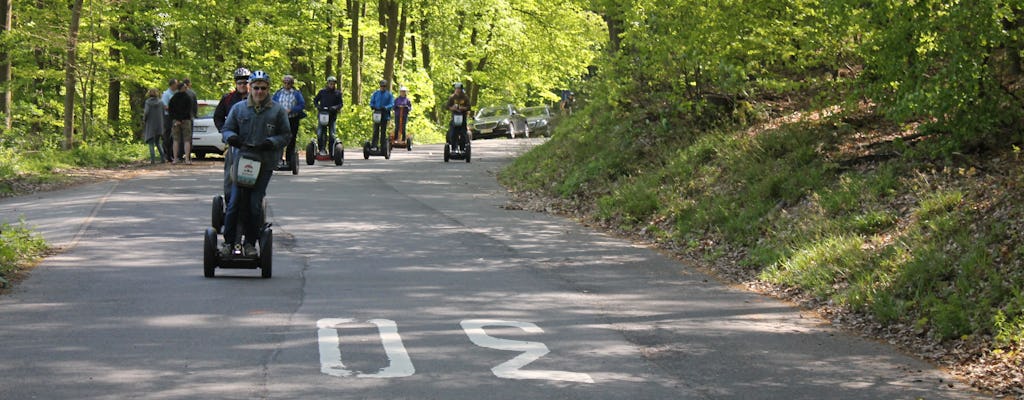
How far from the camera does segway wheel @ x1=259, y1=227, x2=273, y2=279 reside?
37.1 ft

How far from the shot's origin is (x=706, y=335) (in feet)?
29.9

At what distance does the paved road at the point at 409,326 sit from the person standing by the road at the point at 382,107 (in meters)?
13.4

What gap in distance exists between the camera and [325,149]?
28312 mm

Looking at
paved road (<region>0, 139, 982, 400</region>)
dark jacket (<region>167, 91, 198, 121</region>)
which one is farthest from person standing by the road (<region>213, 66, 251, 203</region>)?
dark jacket (<region>167, 91, 198, 121</region>)

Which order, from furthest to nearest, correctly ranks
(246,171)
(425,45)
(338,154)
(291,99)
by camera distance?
(425,45) → (338,154) → (291,99) → (246,171)

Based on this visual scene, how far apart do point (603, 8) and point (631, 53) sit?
867 mm

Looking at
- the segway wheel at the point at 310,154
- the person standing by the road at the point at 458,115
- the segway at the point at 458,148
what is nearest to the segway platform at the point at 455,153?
the segway at the point at 458,148

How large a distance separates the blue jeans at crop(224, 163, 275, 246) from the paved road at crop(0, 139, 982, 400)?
466 millimetres

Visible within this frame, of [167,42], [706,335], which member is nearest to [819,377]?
[706,335]

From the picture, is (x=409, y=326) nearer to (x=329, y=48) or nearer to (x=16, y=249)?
(x=16, y=249)

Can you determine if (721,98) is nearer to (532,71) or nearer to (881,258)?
(881,258)

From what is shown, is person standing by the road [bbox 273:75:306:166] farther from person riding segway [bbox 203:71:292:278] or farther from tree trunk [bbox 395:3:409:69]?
tree trunk [bbox 395:3:409:69]

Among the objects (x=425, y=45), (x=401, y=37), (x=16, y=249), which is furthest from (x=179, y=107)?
(x=425, y=45)

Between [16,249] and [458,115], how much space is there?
681 inches
